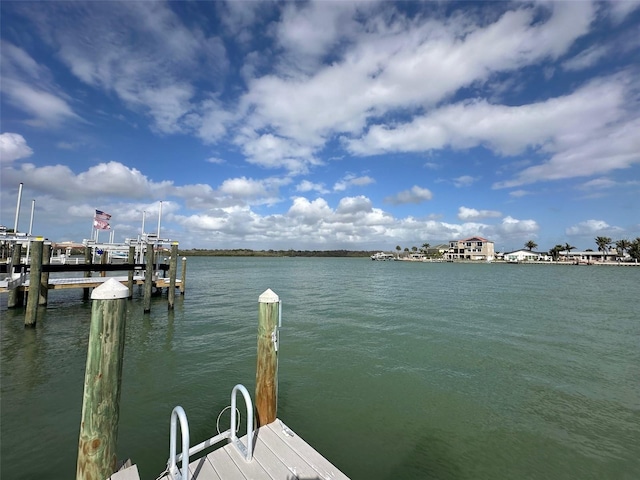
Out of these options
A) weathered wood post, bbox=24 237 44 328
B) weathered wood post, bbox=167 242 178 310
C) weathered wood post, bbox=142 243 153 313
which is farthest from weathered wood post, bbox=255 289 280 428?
weathered wood post, bbox=167 242 178 310

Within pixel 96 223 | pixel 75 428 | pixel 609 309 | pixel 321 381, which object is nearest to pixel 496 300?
pixel 609 309

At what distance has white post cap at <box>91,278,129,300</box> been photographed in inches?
142

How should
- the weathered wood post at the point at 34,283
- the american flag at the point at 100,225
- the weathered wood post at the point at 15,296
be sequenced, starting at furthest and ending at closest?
the american flag at the point at 100,225 < the weathered wood post at the point at 15,296 < the weathered wood post at the point at 34,283

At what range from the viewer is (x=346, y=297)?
27.6 metres

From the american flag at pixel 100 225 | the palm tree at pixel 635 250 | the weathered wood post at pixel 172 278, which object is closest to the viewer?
the weathered wood post at pixel 172 278

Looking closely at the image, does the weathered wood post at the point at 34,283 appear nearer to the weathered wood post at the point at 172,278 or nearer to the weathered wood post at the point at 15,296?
the weathered wood post at the point at 15,296

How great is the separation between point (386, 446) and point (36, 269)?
16520mm

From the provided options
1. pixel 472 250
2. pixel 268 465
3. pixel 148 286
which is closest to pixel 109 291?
pixel 268 465

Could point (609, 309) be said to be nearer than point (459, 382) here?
No

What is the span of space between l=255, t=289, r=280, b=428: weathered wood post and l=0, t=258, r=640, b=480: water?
5.96 ft

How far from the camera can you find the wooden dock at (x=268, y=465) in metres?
3.89

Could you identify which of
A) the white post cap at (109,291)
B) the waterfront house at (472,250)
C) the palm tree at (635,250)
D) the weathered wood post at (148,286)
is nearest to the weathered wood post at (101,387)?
the white post cap at (109,291)

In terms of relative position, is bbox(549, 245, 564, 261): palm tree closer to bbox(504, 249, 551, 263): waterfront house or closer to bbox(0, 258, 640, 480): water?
bbox(504, 249, 551, 263): waterfront house

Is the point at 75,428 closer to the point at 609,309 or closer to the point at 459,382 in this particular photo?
the point at 459,382
